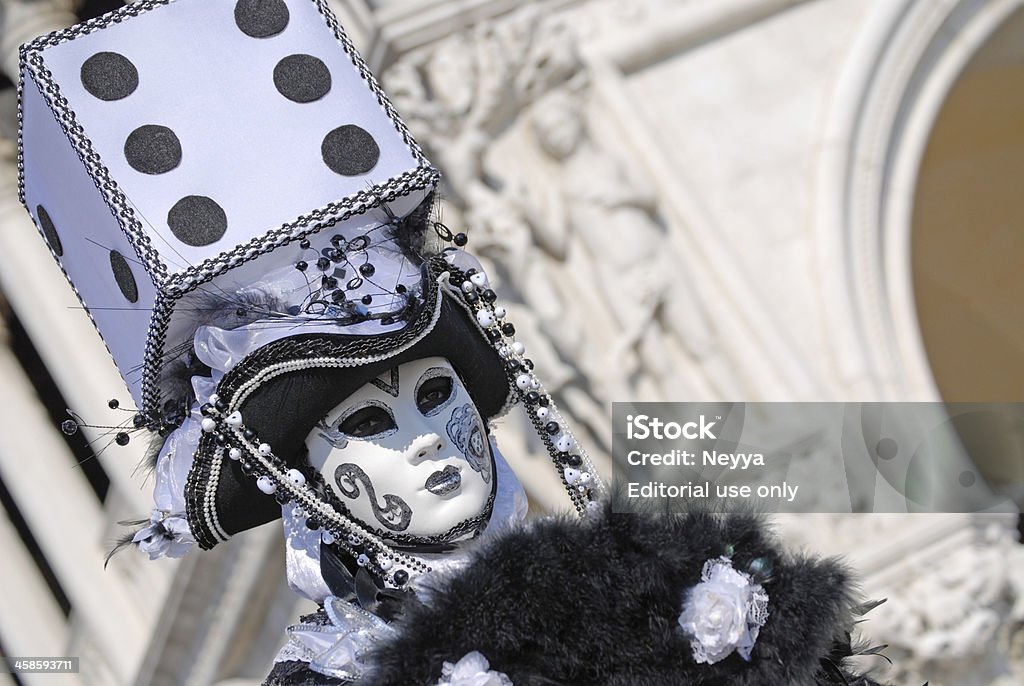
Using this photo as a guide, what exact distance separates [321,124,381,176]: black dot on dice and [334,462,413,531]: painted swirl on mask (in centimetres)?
39

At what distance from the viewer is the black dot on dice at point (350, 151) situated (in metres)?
1.38

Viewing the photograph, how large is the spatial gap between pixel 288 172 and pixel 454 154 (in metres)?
2.02

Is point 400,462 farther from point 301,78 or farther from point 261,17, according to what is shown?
point 261,17

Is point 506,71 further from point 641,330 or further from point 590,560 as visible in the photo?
point 590,560

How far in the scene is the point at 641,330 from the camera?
3.38 meters

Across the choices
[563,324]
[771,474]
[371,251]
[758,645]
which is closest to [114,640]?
[563,324]

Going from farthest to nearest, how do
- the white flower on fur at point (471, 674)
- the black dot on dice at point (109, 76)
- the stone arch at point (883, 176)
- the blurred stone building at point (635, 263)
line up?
the stone arch at point (883, 176)
the blurred stone building at point (635, 263)
the black dot on dice at point (109, 76)
the white flower on fur at point (471, 674)

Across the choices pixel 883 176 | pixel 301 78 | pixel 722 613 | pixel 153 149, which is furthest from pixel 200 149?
pixel 883 176

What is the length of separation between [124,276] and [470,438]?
0.50 meters

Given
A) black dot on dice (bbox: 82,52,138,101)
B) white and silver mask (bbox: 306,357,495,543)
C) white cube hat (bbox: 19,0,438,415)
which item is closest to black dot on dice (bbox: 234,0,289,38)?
white cube hat (bbox: 19,0,438,415)

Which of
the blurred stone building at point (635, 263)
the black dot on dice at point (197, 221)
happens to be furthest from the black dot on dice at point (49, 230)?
the blurred stone building at point (635, 263)

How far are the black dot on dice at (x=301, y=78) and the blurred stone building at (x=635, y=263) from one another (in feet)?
5.89

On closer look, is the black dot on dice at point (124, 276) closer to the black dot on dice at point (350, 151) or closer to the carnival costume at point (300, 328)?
the carnival costume at point (300, 328)

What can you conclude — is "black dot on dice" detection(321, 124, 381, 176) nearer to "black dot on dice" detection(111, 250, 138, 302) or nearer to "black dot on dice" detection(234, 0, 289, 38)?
"black dot on dice" detection(234, 0, 289, 38)
